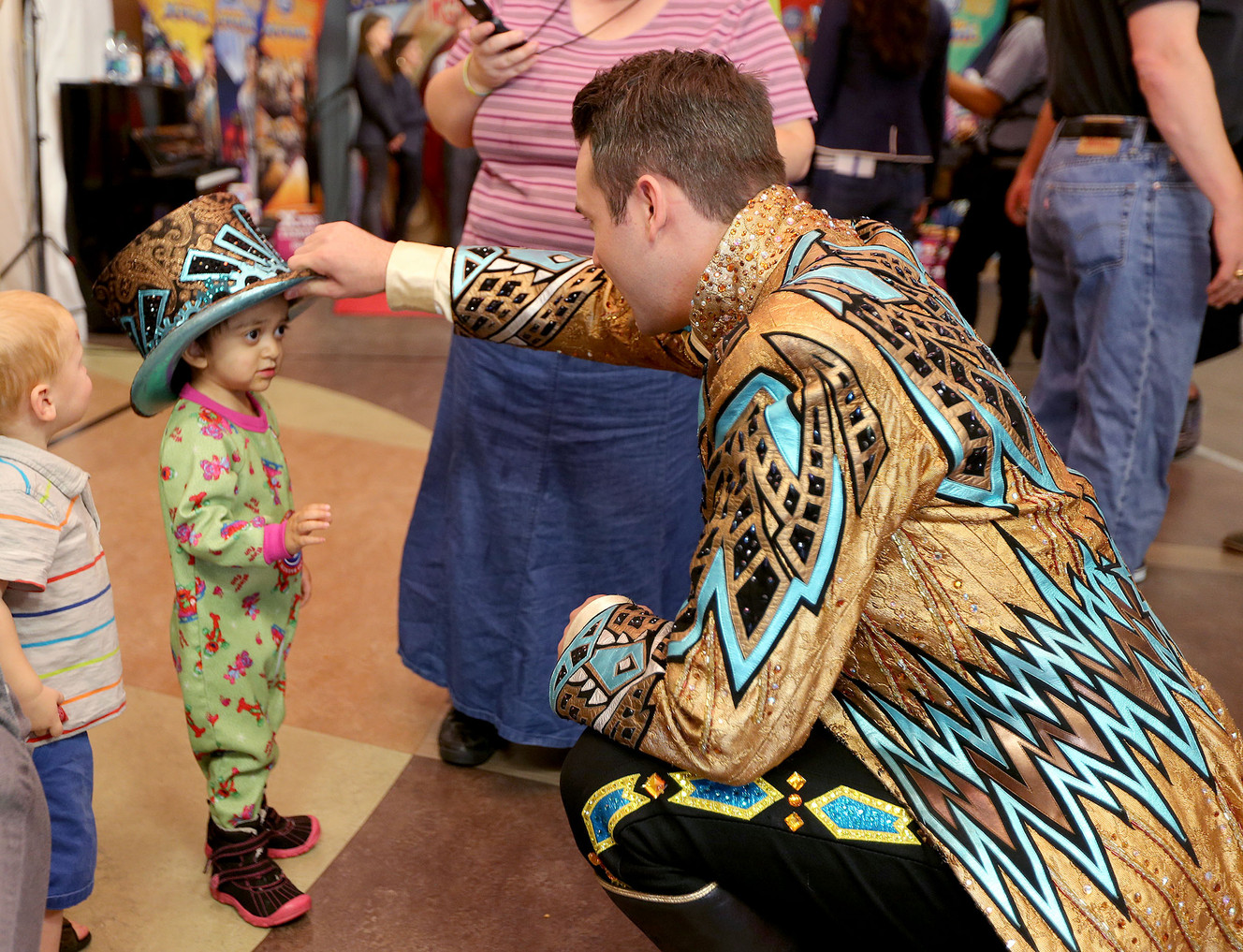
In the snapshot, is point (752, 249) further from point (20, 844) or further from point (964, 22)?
point (964, 22)

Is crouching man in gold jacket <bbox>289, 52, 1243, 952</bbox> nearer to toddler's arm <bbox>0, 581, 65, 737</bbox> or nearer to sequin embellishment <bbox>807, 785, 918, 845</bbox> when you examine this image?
sequin embellishment <bbox>807, 785, 918, 845</bbox>

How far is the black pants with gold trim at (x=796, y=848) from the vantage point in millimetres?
1202

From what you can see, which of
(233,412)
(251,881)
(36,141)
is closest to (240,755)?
(251,881)

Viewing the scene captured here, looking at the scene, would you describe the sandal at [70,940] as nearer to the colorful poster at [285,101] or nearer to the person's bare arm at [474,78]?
the person's bare arm at [474,78]

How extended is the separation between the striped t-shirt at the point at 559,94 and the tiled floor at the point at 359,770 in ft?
3.24

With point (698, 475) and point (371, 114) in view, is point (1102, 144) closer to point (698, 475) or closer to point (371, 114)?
point (698, 475)

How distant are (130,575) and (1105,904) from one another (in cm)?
238

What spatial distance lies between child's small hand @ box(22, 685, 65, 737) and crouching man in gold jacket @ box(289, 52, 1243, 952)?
0.62m

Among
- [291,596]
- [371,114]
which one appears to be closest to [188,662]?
[291,596]

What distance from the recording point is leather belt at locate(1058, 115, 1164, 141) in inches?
96.9

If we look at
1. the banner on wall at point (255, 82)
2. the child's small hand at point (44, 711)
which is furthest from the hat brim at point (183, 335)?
the banner on wall at point (255, 82)

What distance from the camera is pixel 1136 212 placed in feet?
8.16

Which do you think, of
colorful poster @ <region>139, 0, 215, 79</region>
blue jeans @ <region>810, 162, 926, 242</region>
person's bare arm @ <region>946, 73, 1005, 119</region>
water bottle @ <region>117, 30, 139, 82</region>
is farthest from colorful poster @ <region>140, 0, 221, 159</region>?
person's bare arm @ <region>946, 73, 1005, 119</region>

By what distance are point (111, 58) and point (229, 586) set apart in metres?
4.40
